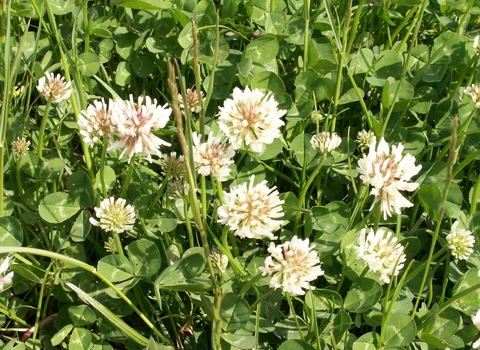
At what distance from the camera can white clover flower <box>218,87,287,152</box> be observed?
133cm

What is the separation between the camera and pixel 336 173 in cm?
188

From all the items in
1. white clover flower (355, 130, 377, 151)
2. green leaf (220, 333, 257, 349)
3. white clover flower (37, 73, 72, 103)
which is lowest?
green leaf (220, 333, 257, 349)

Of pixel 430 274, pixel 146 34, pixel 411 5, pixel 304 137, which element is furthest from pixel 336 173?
pixel 146 34

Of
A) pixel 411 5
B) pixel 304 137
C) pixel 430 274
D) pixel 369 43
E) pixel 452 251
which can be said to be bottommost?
pixel 430 274

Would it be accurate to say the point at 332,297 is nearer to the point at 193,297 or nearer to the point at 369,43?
the point at 193,297

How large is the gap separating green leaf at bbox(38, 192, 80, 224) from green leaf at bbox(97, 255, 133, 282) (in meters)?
0.22

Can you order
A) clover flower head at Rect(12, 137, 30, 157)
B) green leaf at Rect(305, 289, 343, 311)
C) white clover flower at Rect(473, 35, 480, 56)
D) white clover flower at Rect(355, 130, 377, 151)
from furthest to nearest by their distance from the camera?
white clover flower at Rect(473, 35, 480, 56)
white clover flower at Rect(355, 130, 377, 151)
clover flower head at Rect(12, 137, 30, 157)
green leaf at Rect(305, 289, 343, 311)

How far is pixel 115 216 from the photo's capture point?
60.8 inches

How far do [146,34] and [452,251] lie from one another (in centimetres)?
144

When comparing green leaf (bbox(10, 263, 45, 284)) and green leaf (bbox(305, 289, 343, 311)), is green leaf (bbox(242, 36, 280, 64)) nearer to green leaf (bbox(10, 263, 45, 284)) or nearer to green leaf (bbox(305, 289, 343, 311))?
green leaf (bbox(305, 289, 343, 311))

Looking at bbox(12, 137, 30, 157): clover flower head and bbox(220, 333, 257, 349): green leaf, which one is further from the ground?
bbox(12, 137, 30, 157): clover flower head

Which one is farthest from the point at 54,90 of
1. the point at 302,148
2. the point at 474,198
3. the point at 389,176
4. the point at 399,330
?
the point at 474,198

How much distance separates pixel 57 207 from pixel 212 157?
605 millimetres

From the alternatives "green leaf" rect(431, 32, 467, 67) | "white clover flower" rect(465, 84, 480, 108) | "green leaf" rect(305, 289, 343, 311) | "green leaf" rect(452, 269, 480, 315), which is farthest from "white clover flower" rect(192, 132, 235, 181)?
"green leaf" rect(431, 32, 467, 67)
